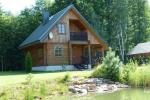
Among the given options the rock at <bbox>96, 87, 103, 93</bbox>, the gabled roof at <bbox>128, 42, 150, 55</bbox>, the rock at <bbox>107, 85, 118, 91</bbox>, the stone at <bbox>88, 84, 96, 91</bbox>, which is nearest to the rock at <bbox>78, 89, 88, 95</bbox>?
the stone at <bbox>88, 84, 96, 91</bbox>

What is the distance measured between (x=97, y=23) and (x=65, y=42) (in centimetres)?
1349

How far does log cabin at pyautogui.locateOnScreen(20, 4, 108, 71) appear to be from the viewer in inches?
1169

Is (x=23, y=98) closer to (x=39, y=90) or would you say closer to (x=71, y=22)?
(x=39, y=90)

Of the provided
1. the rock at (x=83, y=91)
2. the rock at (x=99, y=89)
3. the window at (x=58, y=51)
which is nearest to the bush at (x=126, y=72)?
the rock at (x=99, y=89)

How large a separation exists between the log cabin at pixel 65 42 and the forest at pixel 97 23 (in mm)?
4671

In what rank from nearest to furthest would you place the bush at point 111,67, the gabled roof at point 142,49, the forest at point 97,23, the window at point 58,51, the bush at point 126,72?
the bush at point 126,72
the bush at point 111,67
the window at point 58,51
the forest at point 97,23
the gabled roof at point 142,49

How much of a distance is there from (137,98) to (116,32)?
31831 mm

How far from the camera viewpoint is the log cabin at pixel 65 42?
2970cm

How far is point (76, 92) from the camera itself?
16.8 m

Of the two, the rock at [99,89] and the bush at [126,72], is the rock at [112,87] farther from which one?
the bush at [126,72]

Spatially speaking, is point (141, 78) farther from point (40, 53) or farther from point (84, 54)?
point (84, 54)

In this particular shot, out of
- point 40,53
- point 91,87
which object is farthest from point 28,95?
point 40,53

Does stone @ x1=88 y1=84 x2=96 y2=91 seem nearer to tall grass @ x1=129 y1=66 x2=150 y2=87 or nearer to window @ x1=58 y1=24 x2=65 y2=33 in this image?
tall grass @ x1=129 y1=66 x2=150 y2=87

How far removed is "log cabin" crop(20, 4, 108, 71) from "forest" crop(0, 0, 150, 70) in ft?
15.3
